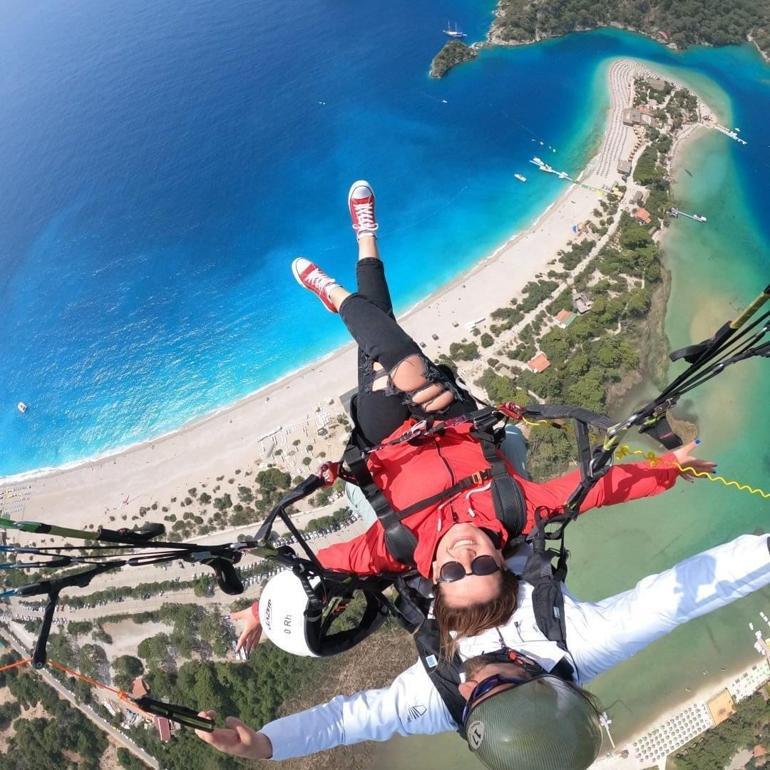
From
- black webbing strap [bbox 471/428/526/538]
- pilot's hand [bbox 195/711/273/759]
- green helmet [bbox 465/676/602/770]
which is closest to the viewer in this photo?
green helmet [bbox 465/676/602/770]

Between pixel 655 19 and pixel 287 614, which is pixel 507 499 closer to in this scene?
pixel 287 614

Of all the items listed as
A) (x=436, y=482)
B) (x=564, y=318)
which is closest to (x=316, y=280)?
(x=436, y=482)

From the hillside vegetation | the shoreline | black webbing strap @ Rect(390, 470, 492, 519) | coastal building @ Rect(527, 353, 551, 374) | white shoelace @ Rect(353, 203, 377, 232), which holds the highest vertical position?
the hillside vegetation

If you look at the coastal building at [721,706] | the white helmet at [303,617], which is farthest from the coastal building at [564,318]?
the white helmet at [303,617]

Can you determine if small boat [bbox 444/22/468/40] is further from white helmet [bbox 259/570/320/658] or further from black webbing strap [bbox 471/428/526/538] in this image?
white helmet [bbox 259/570/320/658]

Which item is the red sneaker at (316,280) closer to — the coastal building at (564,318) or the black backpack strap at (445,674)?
the black backpack strap at (445,674)

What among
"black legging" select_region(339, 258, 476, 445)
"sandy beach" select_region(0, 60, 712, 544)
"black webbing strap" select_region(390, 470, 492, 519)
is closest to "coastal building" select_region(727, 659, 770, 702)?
"sandy beach" select_region(0, 60, 712, 544)

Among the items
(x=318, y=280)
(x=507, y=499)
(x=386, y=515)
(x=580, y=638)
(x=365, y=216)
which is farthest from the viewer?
(x=365, y=216)
